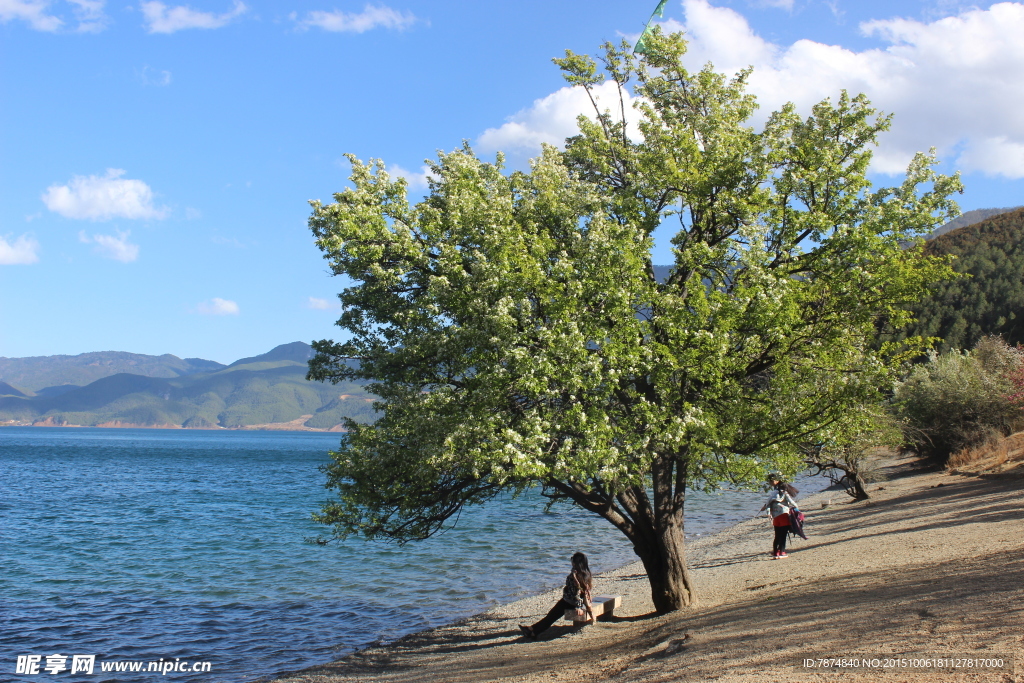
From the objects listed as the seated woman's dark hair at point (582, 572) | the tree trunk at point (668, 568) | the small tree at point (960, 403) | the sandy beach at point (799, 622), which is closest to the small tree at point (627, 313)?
the tree trunk at point (668, 568)

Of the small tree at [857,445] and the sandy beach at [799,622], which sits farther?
the small tree at [857,445]

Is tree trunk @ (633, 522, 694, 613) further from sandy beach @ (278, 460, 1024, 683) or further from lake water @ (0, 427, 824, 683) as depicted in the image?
lake water @ (0, 427, 824, 683)

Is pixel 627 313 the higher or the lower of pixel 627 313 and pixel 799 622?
the higher

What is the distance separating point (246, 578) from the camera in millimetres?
29266

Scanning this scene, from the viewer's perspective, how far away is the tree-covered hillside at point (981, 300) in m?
90.0

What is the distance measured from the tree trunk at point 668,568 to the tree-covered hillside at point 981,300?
263 ft

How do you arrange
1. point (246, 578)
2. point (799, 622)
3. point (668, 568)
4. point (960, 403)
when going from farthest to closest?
point (960, 403)
point (246, 578)
point (668, 568)
point (799, 622)

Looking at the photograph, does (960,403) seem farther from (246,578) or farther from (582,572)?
(246,578)

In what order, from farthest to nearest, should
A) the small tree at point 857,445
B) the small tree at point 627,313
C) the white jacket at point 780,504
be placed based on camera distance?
the white jacket at point 780,504, the small tree at point 857,445, the small tree at point 627,313

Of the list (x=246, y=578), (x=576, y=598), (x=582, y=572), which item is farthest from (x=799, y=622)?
(x=246, y=578)

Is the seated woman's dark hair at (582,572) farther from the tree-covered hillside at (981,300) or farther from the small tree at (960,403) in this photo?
the tree-covered hillside at (981,300)

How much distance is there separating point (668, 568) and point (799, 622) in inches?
180

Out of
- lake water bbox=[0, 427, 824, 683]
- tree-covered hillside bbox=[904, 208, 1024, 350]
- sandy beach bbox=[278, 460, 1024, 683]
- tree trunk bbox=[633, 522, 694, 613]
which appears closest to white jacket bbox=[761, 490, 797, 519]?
sandy beach bbox=[278, 460, 1024, 683]

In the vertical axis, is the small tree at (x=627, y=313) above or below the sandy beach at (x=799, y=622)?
above
